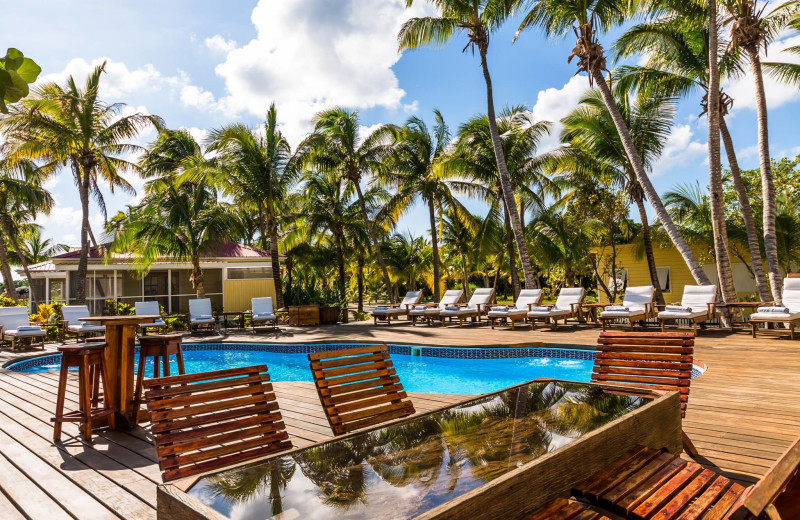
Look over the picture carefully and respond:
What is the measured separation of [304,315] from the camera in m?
16.2

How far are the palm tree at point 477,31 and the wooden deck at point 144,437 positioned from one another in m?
7.18

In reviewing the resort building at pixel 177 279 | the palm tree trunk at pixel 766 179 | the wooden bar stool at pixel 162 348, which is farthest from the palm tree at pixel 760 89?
the resort building at pixel 177 279

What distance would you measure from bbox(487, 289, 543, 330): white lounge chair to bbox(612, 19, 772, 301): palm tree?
4880 millimetres

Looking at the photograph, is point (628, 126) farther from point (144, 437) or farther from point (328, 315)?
point (144, 437)

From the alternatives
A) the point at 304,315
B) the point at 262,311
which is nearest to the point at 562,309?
the point at 304,315

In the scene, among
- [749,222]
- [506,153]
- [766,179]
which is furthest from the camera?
[506,153]

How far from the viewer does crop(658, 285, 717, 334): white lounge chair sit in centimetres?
969

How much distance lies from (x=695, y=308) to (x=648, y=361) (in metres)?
7.76

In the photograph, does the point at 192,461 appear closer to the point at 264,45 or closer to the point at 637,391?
the point at 637,391

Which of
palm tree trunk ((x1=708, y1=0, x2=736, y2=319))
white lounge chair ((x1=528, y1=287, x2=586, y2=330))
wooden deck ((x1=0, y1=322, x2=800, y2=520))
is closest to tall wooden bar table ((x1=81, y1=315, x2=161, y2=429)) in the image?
wooden deck ((x1=0, y1=322, x2=800, y2=520))

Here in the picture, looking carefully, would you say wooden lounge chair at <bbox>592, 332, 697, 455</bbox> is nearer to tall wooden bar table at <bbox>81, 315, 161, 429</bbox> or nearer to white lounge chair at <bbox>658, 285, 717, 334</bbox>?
tall wooden bar table at <bbox>81, 315, 161, 429</bbox>

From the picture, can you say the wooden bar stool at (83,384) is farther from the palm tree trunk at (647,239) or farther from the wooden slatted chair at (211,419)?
the palm tree trunk at (647,239)

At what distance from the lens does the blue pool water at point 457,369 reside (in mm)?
7962

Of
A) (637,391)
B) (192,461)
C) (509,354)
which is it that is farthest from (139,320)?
(509,354)
